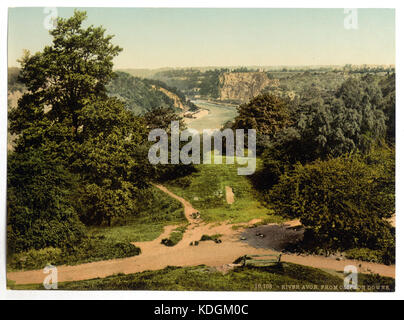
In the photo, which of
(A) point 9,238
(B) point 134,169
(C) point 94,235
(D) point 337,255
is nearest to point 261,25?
(B) point 134,169

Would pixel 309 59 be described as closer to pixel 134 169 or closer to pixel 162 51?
pixel 162 51

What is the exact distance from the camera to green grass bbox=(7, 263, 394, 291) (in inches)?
364

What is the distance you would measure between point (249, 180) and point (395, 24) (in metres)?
5.24

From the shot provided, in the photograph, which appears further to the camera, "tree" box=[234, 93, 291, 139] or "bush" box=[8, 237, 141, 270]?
"tree" box=[234, 93, 291, 139]

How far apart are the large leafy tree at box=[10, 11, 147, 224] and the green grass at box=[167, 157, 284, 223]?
49.4 inches

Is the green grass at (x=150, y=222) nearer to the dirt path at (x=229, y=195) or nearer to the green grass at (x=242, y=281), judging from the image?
the green grass at (x=242, y=281)

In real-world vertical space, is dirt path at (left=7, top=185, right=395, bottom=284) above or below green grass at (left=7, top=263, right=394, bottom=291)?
above

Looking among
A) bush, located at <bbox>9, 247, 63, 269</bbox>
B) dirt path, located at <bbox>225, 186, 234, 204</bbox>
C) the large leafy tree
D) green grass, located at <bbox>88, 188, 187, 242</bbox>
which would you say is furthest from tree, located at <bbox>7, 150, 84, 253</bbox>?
dirt path, located at <bbox>225, 186, 234, 204</bbox>

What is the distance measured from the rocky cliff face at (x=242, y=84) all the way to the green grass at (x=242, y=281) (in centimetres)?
444

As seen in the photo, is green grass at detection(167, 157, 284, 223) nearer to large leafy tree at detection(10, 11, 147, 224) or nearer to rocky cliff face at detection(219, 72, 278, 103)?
large leafy tree at detection(10, 11, 147, 224)

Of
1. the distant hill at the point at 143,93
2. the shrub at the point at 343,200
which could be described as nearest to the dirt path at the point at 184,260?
the shrub at the point at 343,200

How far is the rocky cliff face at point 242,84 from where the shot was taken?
32.8 ft

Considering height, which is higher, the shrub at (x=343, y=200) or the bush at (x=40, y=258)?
the shrub at (x=343, y=200)
